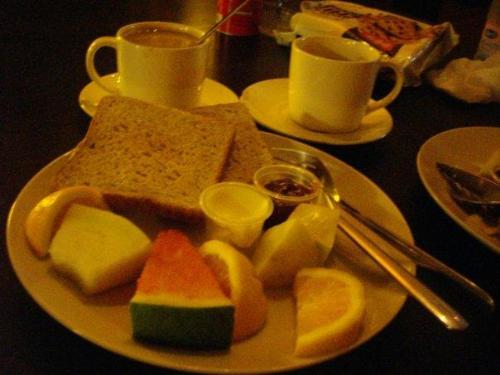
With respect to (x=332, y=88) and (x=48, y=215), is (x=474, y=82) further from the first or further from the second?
(x=48, y=215)

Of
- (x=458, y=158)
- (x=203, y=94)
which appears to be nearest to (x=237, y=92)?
(x=203, y=94)

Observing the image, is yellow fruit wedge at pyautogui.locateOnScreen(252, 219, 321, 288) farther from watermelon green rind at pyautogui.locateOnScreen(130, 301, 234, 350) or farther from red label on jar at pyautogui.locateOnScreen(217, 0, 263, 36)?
red label on jar at pyautogui.locateOnScreen(217, 0, 263, 36)

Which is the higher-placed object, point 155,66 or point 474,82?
point 155,66

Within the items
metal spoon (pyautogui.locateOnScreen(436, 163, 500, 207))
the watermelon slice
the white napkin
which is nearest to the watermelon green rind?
the watermelon slice

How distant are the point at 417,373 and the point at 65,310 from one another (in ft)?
1.47

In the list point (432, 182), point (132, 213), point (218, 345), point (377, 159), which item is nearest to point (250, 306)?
point (218, 345)

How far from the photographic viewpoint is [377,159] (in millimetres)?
1191

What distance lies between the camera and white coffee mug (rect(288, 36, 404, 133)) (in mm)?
1159

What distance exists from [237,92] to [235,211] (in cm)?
65

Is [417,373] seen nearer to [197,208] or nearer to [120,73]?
[197,208]

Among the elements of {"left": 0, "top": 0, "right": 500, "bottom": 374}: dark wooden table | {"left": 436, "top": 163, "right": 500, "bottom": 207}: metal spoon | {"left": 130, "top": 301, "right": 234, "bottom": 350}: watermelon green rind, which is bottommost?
{"left": 0, "top": 0, "right": 500, "bottom": 374}: dark wooden table

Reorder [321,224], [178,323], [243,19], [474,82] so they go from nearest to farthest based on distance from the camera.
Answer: [178,323]
[321,224]
[474,82]
[243,19]

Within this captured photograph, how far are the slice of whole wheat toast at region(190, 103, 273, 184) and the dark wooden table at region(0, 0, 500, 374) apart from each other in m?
0.21

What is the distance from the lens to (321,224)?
80 centimetres
